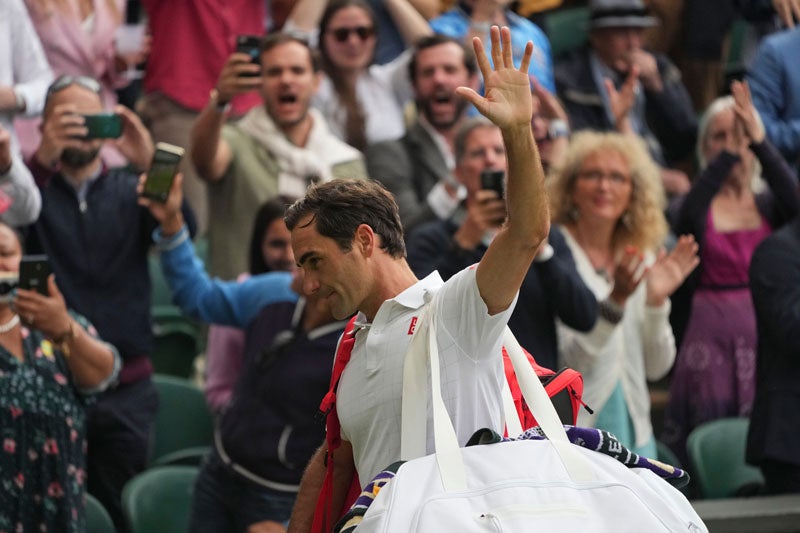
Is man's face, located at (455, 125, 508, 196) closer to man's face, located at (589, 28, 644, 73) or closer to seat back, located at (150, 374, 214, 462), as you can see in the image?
seat back, located at (150, 374, 214, 462)

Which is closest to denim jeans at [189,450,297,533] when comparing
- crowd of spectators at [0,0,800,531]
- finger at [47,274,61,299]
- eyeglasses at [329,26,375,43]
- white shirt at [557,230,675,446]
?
crowd of spectators at [0,0,800,531]

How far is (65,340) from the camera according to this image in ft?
16.4

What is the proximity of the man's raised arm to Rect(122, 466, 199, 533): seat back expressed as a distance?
2.64 m

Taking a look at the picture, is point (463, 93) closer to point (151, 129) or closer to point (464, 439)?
point (464, 439)

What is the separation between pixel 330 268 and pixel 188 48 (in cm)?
444

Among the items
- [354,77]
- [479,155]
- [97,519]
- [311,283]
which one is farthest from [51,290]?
[354,77]

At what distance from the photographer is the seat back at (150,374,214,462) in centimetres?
645

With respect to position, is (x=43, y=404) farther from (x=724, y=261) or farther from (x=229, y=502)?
(x=724, y=261)

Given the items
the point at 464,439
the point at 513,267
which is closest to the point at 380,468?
the point at 464,439

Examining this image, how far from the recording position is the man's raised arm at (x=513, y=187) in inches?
120

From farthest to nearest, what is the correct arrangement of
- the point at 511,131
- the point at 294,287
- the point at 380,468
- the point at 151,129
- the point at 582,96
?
the point at 582,96 → the point at 151,129 → the point at 294,287 → the point at 380,468 → the point at 511,131

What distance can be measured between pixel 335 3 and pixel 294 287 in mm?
2606

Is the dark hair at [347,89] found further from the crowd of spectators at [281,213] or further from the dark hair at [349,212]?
the dark hair at [349,212]

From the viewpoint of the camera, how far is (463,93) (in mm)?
3076
